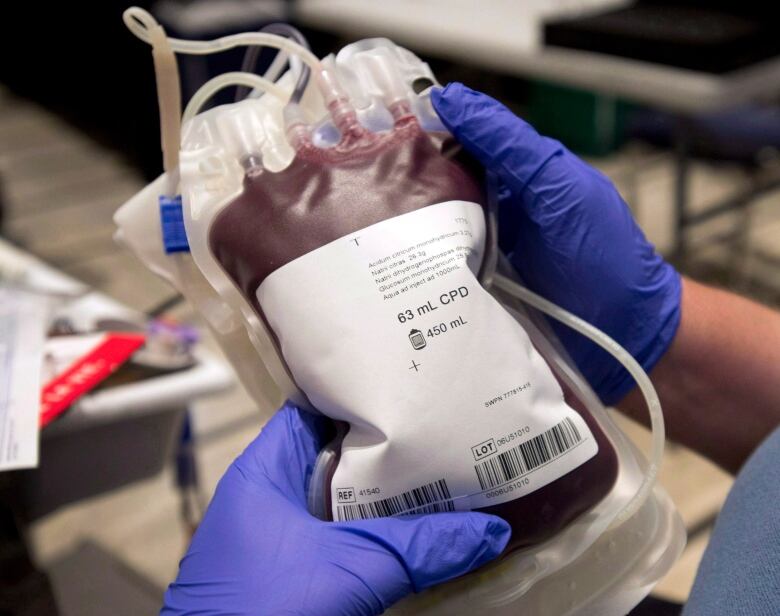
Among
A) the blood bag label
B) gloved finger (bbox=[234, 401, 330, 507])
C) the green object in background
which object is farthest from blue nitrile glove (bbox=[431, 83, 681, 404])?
the green object in background

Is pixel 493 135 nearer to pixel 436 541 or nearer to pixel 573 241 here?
pixel 573 241

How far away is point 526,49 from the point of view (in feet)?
5.90

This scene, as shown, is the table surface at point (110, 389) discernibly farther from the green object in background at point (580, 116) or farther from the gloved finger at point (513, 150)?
the green object in background at point (580, 116)

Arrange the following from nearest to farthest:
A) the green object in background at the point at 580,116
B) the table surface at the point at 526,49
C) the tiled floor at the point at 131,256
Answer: the tiled floor at the point at 131,256 → the table surface at the point at 526,49 → the green object in background at the point at 580,116

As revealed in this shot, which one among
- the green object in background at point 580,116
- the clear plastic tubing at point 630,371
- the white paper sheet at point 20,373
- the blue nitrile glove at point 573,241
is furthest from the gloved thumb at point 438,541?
the green object in background at point 580,116

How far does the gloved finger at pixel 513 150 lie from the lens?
0.59 metres

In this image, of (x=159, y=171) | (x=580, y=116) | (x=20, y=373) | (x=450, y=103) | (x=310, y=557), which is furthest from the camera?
(x=580, y=116)

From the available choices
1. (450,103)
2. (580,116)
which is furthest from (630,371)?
(580,116)

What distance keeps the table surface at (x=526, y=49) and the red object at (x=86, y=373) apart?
1.10 metres

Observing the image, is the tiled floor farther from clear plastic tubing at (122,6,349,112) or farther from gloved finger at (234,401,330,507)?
clear plastic tubing at (122,6,349,112)

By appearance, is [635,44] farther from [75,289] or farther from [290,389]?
[290,389]

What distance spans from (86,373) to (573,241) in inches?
18.7

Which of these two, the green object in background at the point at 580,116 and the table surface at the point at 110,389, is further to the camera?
the green object in background at the point at 580,116

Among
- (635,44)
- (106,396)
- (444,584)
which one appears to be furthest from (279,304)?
(635,44)
